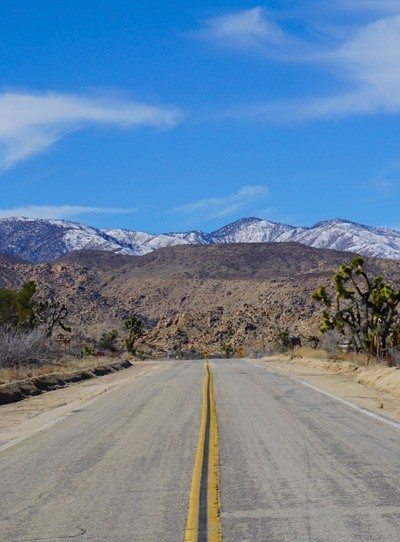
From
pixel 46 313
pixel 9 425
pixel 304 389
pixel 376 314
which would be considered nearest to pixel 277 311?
pixel 46 313

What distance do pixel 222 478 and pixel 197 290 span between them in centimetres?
13662

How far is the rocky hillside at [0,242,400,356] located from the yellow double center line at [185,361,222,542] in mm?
81260

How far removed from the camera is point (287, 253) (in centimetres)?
19475

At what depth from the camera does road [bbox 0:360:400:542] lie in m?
7.48

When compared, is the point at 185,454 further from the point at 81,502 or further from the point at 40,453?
the point at 81,502

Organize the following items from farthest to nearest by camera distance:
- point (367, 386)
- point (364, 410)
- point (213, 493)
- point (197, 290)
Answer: point (197, 290)
point (367, 386)
point (364, 410)
point (213, 493)

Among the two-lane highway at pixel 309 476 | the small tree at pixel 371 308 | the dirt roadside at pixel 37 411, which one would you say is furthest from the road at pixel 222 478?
the small tree at pixel 371 308

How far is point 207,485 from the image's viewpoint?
30.9 ft

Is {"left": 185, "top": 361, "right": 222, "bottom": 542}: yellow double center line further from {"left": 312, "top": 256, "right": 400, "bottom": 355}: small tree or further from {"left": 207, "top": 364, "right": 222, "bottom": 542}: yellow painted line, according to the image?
{"left": 312, "top": 256, "right": 400, "bottom": 355}: small tree

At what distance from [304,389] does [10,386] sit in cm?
980

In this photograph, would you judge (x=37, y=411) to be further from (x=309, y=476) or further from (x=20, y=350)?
(x=20, y=350)

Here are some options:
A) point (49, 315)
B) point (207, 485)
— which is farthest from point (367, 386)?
point (49, 315)

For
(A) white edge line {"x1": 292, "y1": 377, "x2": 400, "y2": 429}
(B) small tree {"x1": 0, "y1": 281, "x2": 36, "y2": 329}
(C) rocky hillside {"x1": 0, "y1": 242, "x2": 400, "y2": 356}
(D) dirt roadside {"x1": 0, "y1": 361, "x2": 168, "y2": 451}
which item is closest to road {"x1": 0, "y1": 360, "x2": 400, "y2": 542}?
(A) white edge line {"x1": 292, "y1": 377, "x2": 400, "y2": 429}

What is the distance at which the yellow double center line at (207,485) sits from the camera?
7.35m
